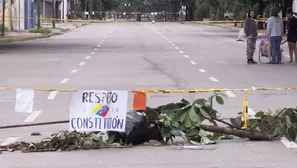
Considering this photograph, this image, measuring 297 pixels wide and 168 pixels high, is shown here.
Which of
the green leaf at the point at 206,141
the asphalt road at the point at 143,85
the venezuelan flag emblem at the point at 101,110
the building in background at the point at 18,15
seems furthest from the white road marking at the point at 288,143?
the building in background at the point at 18,15

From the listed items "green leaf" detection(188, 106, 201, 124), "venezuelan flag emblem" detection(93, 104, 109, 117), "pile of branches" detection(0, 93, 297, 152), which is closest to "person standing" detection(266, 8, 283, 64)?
"pile of branches" detection(0, 93, 297, 152)

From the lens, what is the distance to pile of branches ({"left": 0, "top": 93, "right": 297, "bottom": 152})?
9117mm

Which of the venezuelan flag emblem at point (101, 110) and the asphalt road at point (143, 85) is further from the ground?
the venezuelan flag emblem at point (101, 110)

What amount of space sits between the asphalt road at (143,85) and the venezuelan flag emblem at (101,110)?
25.5 inches

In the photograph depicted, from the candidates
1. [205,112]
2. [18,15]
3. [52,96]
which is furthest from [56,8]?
[205,112]

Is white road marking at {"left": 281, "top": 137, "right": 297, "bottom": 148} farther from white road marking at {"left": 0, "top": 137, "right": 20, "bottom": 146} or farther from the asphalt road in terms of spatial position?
white road marking at {"left": 0, "top": 137, "right": 20, "bottom": 146}

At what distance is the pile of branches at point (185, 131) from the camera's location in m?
9.12

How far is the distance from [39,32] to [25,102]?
145ft

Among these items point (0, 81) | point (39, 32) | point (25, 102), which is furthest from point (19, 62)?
point (39, 32)

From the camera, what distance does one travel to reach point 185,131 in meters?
9.42

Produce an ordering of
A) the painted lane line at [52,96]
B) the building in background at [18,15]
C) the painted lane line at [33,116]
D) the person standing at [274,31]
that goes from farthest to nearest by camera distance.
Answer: the building in background at [18,15] → the person standing at [274,31] → the painted lane line at [52,96] → the painted lane line at [33,116]

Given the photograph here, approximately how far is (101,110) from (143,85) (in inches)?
292

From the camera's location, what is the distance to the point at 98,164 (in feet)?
26.7

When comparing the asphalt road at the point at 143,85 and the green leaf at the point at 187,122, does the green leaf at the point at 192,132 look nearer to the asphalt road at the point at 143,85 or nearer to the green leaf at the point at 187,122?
the green leaf at the point at 187,122
